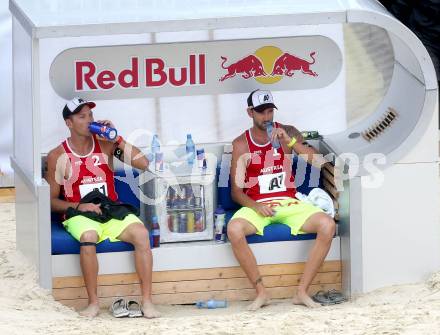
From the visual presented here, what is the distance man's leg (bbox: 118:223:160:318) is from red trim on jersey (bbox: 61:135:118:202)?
1.49 ft

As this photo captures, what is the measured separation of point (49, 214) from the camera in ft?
28.1

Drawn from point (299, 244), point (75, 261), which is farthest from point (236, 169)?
point (75, 261)

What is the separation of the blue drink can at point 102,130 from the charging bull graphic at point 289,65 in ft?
4.86

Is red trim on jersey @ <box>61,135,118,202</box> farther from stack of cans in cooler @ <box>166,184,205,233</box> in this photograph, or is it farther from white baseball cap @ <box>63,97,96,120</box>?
stack of cans in cooler @ <box>166,184,205,233</box>

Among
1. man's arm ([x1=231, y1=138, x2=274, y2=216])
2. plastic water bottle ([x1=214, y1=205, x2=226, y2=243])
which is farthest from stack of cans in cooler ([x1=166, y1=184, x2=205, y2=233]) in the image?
man's arm ([x1=231, y1=138, x2=274, y2=216])

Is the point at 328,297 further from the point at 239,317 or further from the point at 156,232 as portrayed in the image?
the point at 156,232

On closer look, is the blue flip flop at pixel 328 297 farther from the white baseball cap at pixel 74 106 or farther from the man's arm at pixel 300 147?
the white baseball cap at pixel 74 106

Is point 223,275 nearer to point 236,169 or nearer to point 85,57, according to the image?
point 236,169

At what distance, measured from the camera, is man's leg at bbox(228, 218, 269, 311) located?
346 inches

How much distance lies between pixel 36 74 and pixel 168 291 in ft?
5.59

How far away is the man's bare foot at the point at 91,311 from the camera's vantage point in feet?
27.9

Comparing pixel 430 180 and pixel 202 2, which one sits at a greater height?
pixel 202 2

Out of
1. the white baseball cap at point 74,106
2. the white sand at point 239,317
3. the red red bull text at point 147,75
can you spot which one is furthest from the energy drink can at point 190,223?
the red red bull text at point 147,75

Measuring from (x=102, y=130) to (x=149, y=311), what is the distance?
4.19 ft
